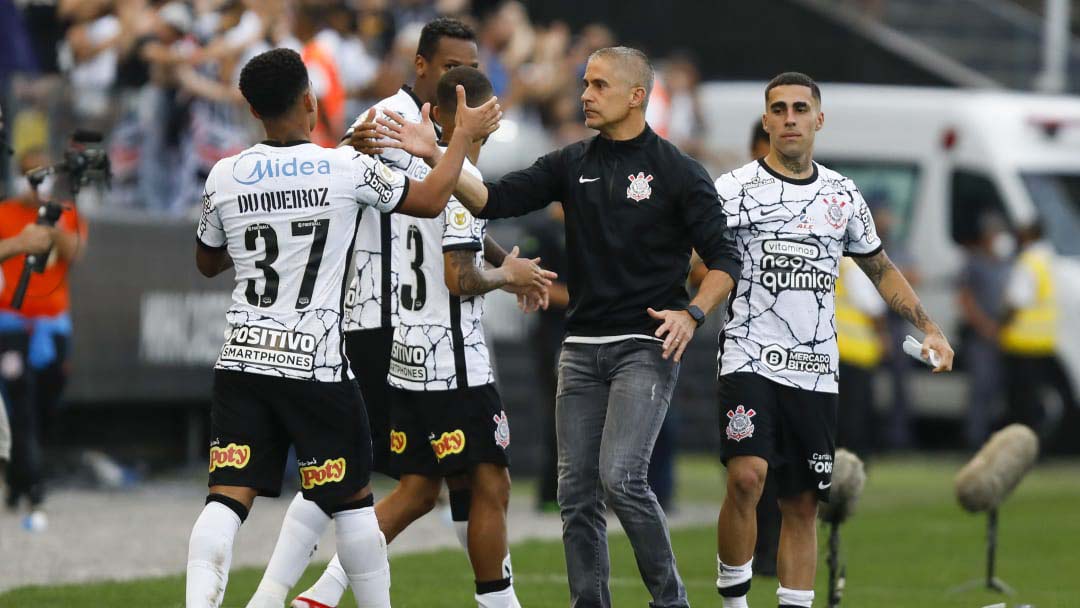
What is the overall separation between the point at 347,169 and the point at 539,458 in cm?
1017

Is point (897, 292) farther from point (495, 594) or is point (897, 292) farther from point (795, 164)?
point (495, 594)

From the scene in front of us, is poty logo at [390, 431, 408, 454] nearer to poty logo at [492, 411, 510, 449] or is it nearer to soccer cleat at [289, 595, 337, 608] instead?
poty logo at [492, 411, 510, 449]

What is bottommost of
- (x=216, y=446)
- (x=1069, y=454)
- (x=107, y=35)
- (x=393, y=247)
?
(x=1069, y=454)

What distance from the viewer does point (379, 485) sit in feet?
53.8

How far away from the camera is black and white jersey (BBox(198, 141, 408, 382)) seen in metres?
7.12

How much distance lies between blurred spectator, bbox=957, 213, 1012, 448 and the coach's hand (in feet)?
41.9

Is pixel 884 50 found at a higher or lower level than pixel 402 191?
higher

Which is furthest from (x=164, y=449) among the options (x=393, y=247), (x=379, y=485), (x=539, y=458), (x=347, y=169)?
(x=347, y=169)

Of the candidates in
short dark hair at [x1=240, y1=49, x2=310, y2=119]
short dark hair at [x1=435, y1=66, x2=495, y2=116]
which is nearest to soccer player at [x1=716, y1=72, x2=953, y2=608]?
short dark hair at [x1=435, y1=66, x2=495, y2=116]

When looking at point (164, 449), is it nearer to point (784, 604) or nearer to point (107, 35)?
point (107, 35)

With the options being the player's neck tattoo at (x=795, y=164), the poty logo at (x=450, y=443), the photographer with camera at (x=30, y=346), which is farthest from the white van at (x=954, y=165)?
the poty logo at (x=450, y=443)

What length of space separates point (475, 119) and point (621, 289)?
979mm

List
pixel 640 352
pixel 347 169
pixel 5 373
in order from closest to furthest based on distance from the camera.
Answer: pixel 347 169 < pixel 640 352 < pixel 5 373

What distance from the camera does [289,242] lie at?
713 cm
